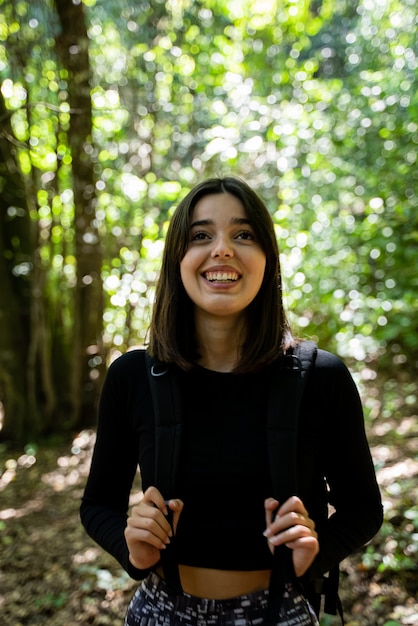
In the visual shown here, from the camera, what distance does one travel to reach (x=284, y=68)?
5.23 m

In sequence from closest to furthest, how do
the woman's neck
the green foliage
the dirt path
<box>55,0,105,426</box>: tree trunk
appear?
the woman's neck, the dirt path, the green foliage, <box>55,0,105,426</box>: tree trunk

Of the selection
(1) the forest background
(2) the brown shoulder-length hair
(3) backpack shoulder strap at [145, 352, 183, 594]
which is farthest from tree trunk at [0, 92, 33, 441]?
(3) backpack shoulder strap at [145, 352, 183, 594]

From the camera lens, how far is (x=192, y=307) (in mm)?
1675

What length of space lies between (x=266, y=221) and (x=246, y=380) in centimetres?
47

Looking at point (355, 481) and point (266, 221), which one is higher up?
point (266, 221)

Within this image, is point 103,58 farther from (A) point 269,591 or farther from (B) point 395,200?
(A) point 269,591

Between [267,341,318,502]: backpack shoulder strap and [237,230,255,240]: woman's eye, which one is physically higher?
[237,230,255,240]: woman's eye

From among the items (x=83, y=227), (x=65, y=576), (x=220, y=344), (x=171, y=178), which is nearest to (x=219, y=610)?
(x=220, y=344)

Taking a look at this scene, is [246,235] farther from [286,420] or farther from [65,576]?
[65,576]

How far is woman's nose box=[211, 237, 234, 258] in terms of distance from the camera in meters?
1.45

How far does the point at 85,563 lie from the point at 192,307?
279cm

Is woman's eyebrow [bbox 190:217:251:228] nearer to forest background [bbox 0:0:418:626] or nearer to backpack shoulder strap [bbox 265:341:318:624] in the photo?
backpack shoulder strap [bbox 265:341:318:624]

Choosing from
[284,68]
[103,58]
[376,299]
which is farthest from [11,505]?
[284,68]

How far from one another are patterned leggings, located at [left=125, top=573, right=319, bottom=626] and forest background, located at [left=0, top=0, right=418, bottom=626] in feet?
9.78
